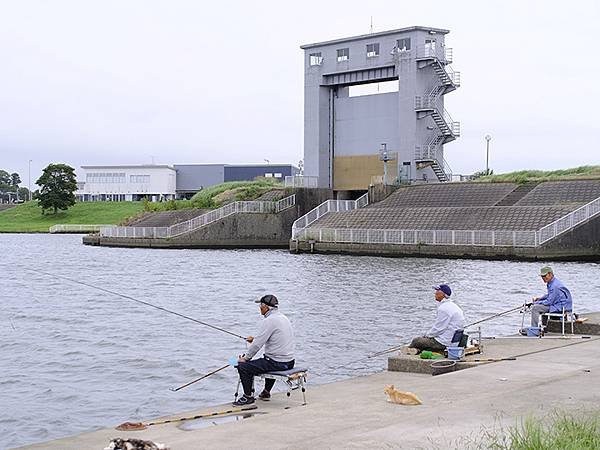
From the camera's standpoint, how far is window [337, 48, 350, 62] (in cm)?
7456

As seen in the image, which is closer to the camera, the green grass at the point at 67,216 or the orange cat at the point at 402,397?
the orange cat at the point at 402,397

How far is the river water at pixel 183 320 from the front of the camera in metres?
14.8

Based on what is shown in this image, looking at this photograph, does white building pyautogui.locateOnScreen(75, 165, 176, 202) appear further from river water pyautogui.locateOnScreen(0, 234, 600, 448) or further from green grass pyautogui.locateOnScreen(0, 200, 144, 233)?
river water pyautogui.locateOnScreen(0, 234, 600, 448)

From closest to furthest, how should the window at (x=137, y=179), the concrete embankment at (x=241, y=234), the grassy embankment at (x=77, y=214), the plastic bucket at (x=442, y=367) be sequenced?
the plastic bucket at (x=442, y=367)
the concrete embankment at (x=241, y=234)
the grassy embankment at (x=77, y=214)
the window at (x=137, y=179)

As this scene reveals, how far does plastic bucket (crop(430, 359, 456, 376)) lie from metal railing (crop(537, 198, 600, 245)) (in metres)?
34.2

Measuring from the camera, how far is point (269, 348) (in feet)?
42.0

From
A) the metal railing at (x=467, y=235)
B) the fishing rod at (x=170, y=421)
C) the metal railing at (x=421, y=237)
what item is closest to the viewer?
the fishing rod at (x=170, y=421)

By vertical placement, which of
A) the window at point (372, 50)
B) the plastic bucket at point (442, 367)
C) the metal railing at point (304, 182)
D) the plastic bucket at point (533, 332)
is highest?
the window at point (372, 50)

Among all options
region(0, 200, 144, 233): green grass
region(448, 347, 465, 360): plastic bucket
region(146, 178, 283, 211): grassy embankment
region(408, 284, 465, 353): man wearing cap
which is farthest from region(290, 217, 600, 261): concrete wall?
region(0, 200, 144, 233): green grass

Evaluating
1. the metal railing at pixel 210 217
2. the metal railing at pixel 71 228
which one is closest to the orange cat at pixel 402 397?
the metal railing at pixel 210 217

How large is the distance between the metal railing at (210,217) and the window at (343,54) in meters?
12.4

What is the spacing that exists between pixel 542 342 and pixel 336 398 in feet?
19.2

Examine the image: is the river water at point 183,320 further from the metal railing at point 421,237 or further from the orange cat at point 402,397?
the orange cat at point 402,397

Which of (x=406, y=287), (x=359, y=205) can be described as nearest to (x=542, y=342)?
(x=406, y=287)
